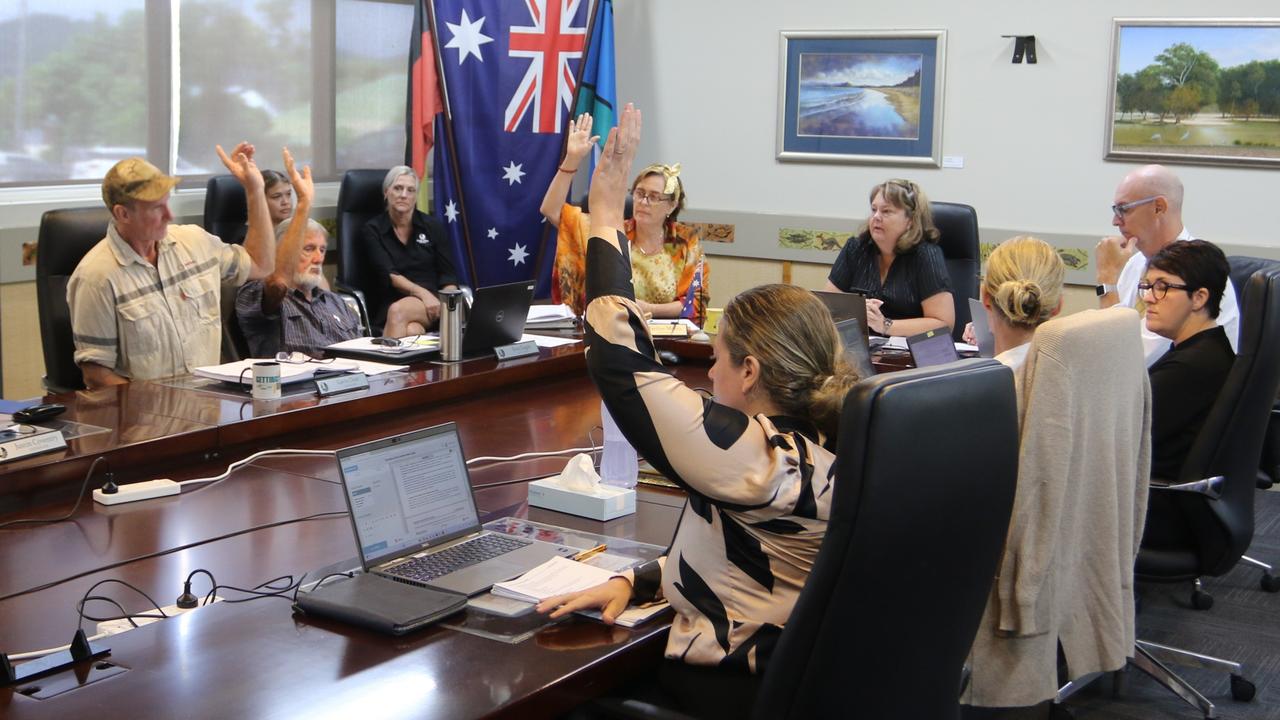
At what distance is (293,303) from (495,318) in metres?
0.91

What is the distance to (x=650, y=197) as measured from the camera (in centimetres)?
472

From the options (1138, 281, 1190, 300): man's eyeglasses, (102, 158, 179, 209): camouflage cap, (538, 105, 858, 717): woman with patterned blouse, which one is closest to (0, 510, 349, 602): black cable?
(538, 105, 858, 717): woman with patterned blouse

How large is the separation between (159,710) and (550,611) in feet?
1.89

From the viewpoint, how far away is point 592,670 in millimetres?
1761

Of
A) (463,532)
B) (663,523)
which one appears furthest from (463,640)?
(663,523)

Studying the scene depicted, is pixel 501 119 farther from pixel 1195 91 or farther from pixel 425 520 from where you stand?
pixel 425 520

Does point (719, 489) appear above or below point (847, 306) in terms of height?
below

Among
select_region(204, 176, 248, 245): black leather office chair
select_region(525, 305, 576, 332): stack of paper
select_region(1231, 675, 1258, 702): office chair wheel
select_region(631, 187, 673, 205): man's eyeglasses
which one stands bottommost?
select_region(1231, 675, 1258, 702): office chair wheel

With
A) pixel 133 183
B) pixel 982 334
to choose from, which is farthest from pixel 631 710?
pixel 133 183

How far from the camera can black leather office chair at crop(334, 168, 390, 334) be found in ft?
18.8

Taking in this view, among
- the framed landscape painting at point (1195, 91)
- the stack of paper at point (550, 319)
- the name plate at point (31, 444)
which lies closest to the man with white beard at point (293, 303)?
the stack of paper at point (550, 319)

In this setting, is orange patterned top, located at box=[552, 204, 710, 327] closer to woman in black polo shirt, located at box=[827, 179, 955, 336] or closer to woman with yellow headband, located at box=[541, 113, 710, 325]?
woman with yellow headband, located at box=[541, 113, 710, 325]

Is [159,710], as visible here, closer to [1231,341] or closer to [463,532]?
[463,532]

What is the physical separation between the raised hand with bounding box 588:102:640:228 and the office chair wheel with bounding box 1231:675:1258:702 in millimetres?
2205
